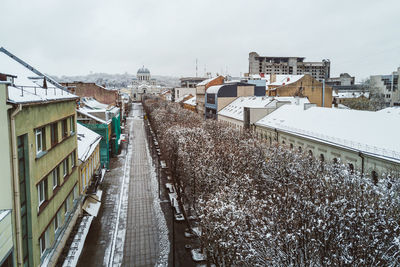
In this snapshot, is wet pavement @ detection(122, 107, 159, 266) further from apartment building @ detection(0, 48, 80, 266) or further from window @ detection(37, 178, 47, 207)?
window @ detection(37, 178, 47, 207)

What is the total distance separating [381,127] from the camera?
2428cm

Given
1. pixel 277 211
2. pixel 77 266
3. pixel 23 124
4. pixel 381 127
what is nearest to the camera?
pixel 23 124

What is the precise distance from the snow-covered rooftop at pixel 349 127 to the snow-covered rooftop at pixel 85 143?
18775 mm

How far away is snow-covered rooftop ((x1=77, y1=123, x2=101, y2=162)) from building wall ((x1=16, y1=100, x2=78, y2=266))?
197cm

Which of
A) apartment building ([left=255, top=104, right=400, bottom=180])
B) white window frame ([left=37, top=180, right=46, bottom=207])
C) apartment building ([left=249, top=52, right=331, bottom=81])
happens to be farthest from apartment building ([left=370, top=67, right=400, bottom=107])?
white window frame ([left=37, top=180, right=46, bottom=207])

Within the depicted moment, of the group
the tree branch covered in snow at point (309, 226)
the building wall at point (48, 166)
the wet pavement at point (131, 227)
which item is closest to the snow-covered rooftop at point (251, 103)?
the wet pavement at point (131, 227)

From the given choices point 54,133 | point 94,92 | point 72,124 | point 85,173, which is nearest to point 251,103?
point 94,92

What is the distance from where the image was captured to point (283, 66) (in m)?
155

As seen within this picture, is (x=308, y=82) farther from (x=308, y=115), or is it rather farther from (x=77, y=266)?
(x=77, y=266)

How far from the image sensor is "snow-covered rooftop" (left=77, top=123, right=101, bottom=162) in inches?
899

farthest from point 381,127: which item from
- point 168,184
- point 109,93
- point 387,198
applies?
point 109,93

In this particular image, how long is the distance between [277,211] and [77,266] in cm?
1135

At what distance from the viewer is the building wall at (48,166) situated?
38.8 ft

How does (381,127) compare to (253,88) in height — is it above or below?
below
